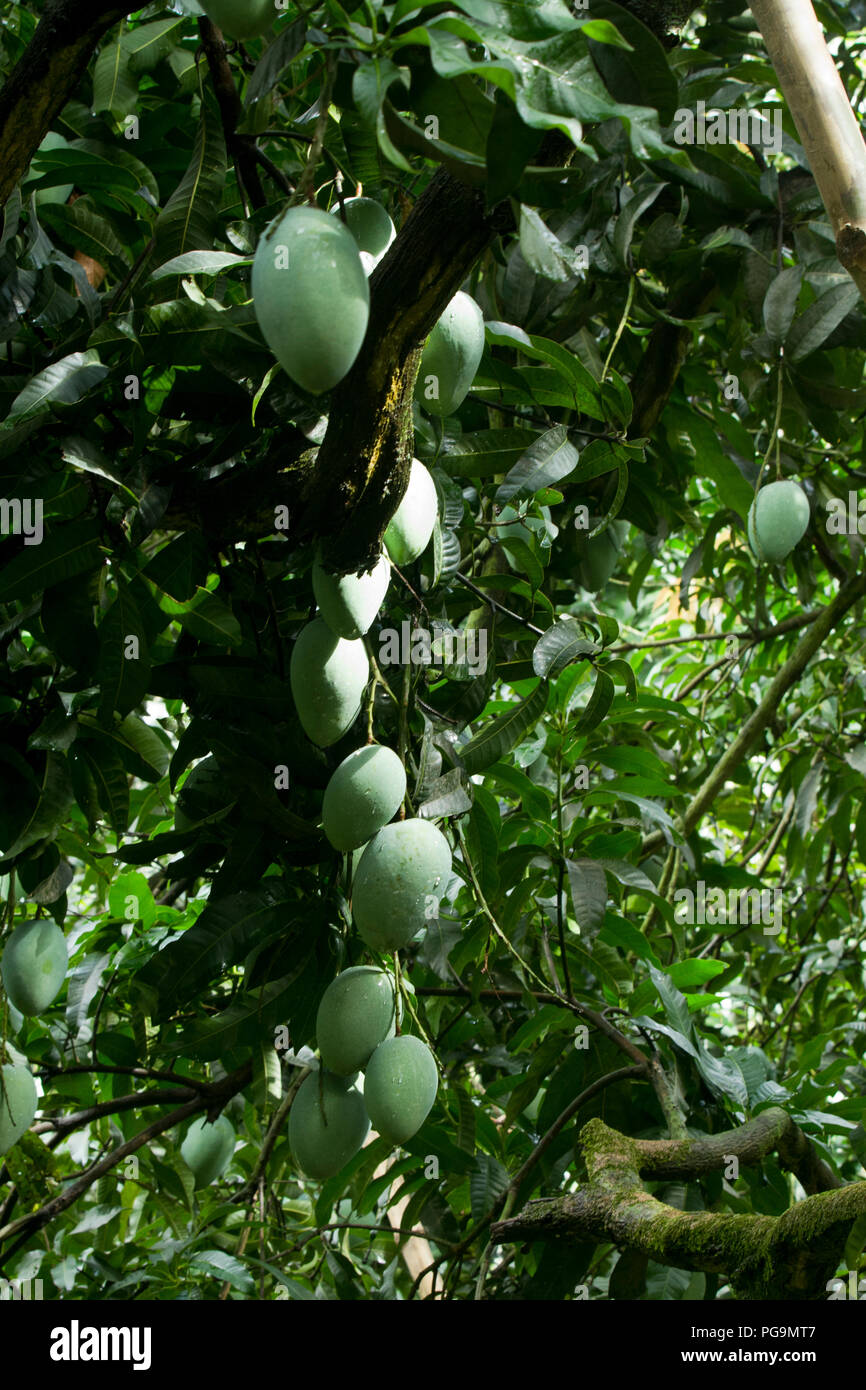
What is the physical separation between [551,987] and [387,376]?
934 millimetres

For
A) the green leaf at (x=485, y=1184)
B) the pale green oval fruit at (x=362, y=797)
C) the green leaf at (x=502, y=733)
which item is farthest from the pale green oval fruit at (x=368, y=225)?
the green leaf at (x=485, y=1184)

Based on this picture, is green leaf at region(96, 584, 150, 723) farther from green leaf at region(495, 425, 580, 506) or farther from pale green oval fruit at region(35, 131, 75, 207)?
pale green oval fruit at region(35, 131, 75, 207)

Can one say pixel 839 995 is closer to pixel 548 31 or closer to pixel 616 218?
pixel 616 218

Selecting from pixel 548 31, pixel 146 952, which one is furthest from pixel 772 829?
pixel 548 31

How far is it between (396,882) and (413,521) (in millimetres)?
293

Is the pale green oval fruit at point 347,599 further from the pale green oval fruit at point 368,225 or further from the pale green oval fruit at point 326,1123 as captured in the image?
the pale green oval fruit at point 326,1123

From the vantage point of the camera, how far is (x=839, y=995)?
3.10m

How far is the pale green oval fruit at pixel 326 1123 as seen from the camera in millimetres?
1175

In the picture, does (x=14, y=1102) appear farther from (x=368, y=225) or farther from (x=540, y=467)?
(x=368, y=225)

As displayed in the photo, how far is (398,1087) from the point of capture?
1.06m

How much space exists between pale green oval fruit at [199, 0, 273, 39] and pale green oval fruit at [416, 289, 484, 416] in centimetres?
23

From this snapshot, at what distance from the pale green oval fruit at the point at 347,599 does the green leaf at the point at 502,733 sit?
1.10ft

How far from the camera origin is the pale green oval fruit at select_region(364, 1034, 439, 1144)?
1.06 metres

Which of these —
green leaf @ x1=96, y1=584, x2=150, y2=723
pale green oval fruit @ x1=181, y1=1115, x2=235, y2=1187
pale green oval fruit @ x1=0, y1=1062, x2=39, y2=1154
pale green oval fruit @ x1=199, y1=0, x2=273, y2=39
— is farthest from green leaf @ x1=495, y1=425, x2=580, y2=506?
pale green oval fruit @ x1=181, y1=1115, x2=235, y2=1187
